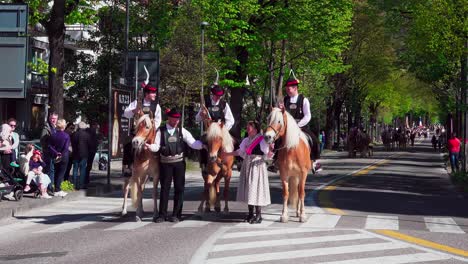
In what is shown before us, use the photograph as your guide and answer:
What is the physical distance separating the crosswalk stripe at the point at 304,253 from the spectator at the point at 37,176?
9.51m

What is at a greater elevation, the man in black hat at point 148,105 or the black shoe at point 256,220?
the man in black hat at point 148,105

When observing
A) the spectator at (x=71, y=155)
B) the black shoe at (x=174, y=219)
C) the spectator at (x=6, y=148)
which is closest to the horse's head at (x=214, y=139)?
the black shoe at (x=174, y=219)

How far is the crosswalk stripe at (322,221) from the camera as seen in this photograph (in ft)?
42.0

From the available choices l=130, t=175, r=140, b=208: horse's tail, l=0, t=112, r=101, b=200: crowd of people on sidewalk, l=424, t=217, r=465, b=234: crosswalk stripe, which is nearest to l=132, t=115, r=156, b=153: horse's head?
l=130, t=175, r=140, b=208: horse's tail

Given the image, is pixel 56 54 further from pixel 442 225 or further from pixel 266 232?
pixel 442 225

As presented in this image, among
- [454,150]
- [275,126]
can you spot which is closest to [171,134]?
[275,126]

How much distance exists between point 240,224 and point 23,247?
12.6 feet

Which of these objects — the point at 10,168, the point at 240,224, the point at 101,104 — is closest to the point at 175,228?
the point at 240,224

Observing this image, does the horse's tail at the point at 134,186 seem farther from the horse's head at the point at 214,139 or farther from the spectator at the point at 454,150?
the spectator at the point at 454,150

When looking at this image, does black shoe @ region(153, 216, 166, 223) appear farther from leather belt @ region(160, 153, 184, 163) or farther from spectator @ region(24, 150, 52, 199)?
spectator @ region(24, 150, 52, 199)

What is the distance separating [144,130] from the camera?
12727 millimetres

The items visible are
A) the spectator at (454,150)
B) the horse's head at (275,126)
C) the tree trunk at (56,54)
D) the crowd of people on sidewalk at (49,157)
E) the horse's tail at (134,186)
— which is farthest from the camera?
the spectator at (454,150)

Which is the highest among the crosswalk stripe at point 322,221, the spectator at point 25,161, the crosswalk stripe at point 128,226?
the spectator at point 25,161

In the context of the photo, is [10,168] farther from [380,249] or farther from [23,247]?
[380,249]
